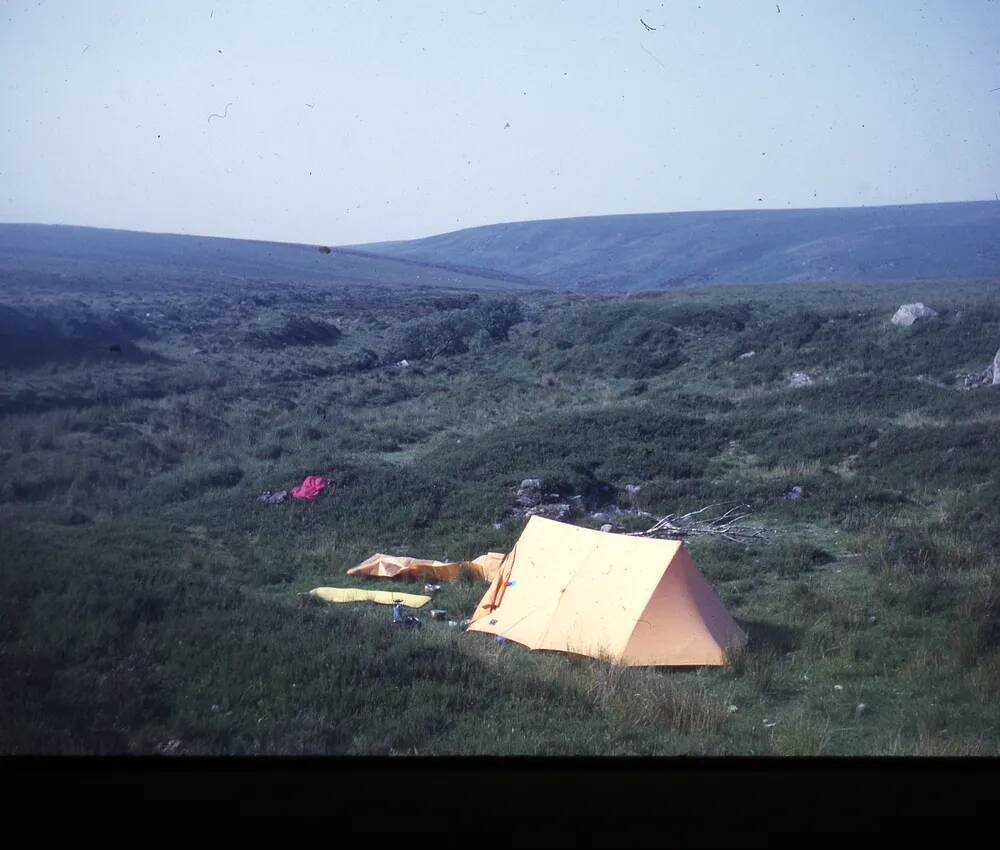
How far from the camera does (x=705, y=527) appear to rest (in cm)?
1210

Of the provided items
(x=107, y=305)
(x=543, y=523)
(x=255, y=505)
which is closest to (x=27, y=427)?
(x=255, y=505)

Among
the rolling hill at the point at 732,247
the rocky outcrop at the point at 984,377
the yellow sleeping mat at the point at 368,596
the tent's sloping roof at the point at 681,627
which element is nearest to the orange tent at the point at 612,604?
the tent's sloping roof at the point at 681,627

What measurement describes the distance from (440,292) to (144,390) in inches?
1498

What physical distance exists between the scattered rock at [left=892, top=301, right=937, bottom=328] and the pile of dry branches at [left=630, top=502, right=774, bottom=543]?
19125mm

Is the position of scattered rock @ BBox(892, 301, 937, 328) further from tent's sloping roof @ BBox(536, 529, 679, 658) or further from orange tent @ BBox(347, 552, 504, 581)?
tent's sloping roof @ BBox(536, 529, 679, 658)

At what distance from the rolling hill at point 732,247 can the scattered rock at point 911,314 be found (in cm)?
3857

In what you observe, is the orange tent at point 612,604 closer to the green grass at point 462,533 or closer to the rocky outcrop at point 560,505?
the green grass at point 462,533

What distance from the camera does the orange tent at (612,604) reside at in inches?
301

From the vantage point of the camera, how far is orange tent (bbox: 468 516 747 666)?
7.65 meters

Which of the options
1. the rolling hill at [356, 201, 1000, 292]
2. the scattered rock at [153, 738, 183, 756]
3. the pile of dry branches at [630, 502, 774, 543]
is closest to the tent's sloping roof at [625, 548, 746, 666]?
the pile of dry branches at [630, 502, 774, 543]

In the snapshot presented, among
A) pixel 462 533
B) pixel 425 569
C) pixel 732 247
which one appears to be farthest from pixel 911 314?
pixel 732 247
